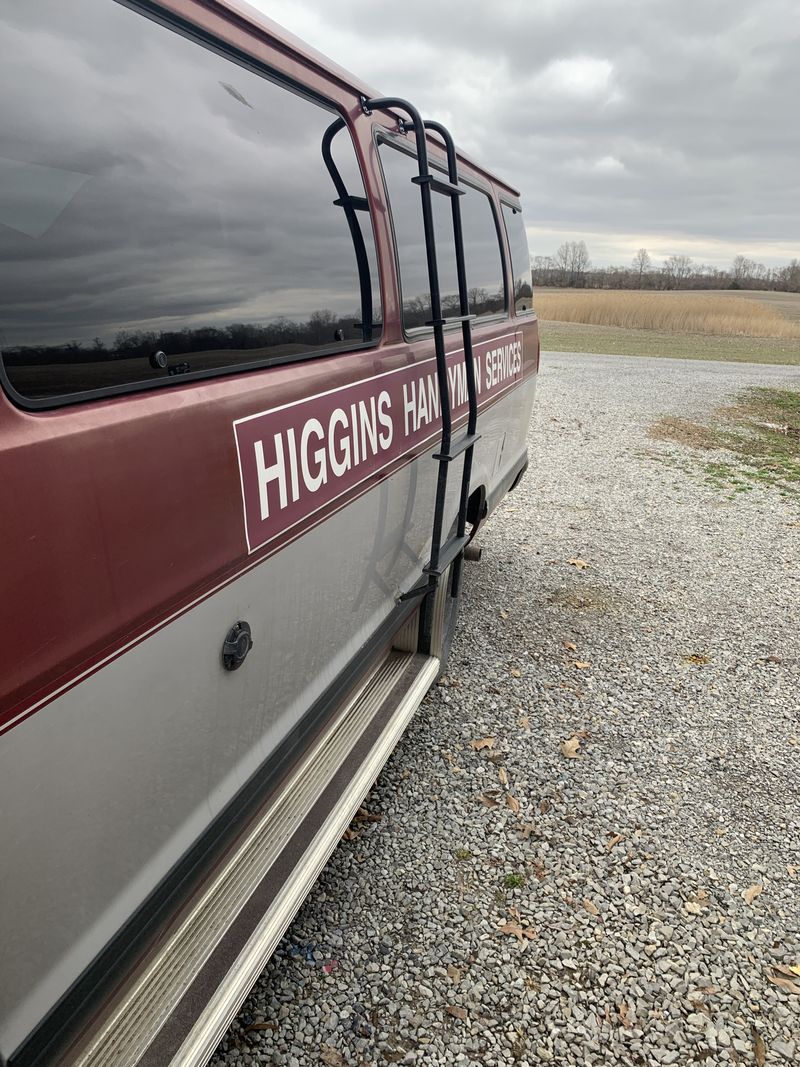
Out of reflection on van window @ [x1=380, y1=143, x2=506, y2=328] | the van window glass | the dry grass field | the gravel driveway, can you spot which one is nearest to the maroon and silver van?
reflection on van window @ [x1=380, y1=143, x2=506, y2=328]

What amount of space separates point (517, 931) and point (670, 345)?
2531 cm

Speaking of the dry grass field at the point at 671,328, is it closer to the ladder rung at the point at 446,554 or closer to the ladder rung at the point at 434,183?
the ladder rung at the point at 446,554

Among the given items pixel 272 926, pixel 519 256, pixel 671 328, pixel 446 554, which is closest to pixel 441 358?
pixel 446 554

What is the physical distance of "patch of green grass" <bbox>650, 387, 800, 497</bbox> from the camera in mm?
8484

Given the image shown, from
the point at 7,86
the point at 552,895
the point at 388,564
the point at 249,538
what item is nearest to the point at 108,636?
the point at 249,538

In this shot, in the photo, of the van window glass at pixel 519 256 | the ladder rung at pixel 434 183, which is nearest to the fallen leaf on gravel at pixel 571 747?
the ladder rung at pixel 434 183

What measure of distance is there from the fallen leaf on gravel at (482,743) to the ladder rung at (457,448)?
1480mm

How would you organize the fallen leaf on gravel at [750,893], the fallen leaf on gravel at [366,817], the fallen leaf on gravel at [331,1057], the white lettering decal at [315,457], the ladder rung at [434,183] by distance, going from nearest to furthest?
the white lettering decal at [315,457], the fallen leaf on gravel at [331,1057], the ladder rung at [434,183], the fallen leaf on gravel at [750,893], the fallen leaf on gravel at [366,817]

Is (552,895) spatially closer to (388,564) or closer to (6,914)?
(388,564)

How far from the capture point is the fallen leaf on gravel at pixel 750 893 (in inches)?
107

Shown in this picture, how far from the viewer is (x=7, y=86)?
1.19 m

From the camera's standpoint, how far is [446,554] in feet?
10.6

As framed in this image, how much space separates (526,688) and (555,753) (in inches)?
22.4

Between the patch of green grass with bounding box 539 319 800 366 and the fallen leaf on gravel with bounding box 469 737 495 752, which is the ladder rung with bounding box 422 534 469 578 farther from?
the patch of green grass with bounding box 539 319 800 366
